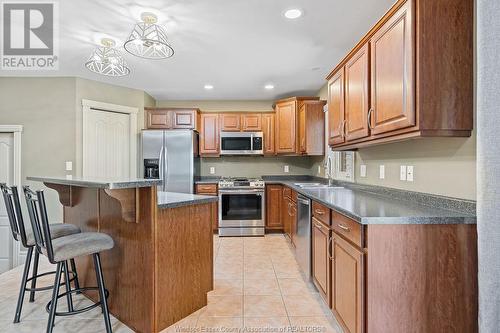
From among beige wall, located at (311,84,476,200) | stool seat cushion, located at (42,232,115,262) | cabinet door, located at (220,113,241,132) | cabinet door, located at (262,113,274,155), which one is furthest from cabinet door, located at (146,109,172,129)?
beige wall, located at (311,84,476,200)

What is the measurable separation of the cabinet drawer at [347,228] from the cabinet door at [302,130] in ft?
8.43

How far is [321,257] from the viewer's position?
7.16 ft

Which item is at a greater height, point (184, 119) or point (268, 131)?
point (184, 119)

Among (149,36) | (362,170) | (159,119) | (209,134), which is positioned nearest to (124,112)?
(159,119)

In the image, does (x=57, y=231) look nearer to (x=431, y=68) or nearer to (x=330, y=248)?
(x=330, y=248)

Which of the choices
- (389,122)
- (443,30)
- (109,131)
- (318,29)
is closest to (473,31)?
(443,30)

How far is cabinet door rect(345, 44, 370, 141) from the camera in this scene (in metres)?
2.02

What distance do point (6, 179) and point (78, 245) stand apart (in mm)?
3175

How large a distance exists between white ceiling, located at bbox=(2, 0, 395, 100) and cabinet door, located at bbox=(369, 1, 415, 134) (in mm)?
606

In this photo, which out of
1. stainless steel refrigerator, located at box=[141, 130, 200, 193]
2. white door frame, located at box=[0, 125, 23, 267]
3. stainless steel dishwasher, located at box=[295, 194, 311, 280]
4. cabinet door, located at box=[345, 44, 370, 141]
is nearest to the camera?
cabinet door, located at box=[345, 44, 370, 141]

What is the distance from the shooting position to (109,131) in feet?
13.7

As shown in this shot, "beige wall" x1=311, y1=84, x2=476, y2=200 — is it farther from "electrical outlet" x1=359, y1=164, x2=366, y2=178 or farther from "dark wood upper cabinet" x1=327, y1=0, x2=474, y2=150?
"electrical outlet" x1=359, y1=164, x2=366, y2=178

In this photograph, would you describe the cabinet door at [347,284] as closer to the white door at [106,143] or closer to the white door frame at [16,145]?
the white door at [106,143]

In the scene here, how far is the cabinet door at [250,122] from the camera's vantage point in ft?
15.8
